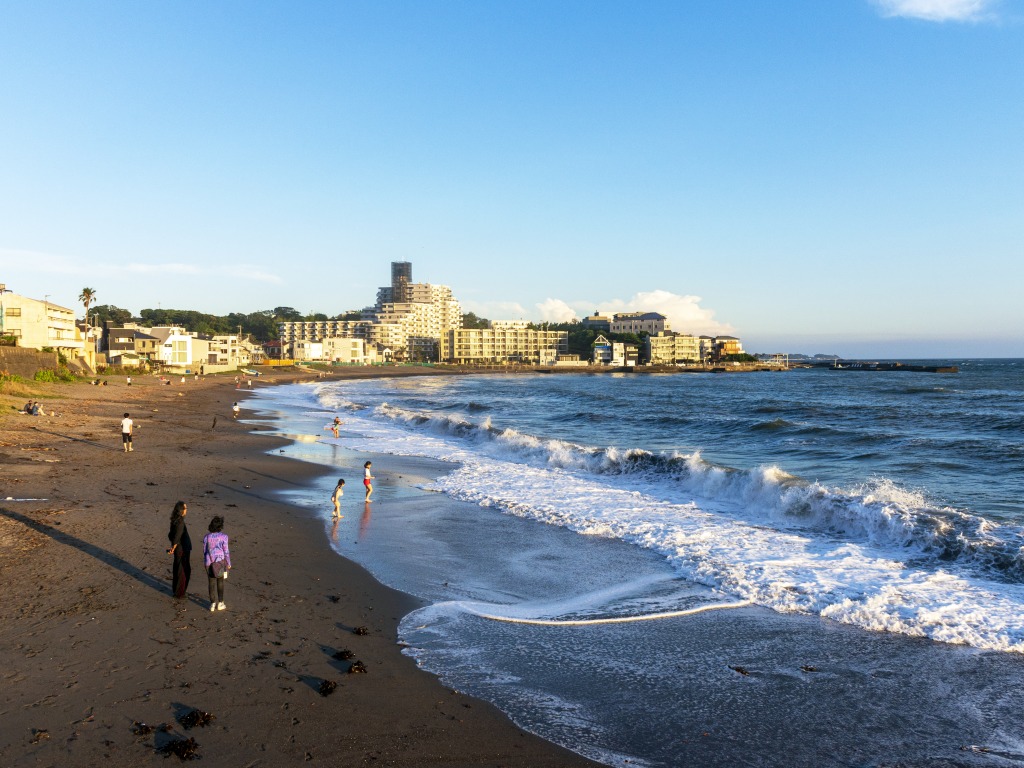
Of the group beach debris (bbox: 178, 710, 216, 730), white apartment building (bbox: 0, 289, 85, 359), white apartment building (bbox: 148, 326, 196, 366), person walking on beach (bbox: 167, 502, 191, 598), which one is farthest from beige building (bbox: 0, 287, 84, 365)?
beach debris (bbox: 178, 710, 216, 730)

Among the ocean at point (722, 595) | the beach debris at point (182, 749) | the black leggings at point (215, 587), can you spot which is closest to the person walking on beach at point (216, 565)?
the black leggings at point (215, 587)

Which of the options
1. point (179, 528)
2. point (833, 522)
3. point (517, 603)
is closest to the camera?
point (179, 528)

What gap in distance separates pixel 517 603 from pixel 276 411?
42000mm

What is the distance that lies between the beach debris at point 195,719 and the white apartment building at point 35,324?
67626 mm

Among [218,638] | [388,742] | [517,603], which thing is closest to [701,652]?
[517,603]

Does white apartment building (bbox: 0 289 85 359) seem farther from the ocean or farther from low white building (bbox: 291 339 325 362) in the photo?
low white building (bbox: 291 339 325 362)

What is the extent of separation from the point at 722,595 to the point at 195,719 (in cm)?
845

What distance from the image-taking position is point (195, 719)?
22.0 ft

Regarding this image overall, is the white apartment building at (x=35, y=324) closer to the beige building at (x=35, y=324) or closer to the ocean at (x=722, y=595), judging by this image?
the beige building at (x=35, y=324)

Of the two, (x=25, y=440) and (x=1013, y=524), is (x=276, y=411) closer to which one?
(x=25, y=440)

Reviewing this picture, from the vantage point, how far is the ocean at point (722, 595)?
7281 mm

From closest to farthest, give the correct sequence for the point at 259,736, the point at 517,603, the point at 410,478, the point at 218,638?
the point at 259,736
the point at 218,638
the point at 517,603
the point at 410,478

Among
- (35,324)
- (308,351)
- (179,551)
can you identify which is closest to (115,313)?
(308,351)

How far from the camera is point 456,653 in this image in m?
8.92
